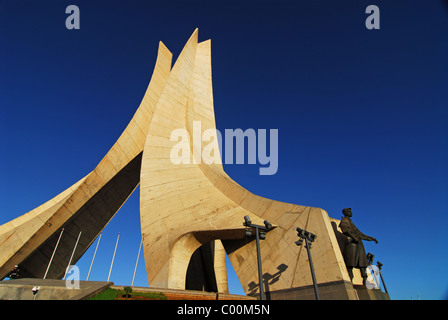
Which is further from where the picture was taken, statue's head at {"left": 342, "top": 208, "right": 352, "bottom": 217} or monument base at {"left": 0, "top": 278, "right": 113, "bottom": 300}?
statue's head at {"left": 342, "top": 208, "right": 352, "bottom": 217}

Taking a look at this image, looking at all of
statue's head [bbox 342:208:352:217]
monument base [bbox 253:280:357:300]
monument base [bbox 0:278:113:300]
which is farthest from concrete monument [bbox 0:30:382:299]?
monument base [bbox 0:278:113:300]

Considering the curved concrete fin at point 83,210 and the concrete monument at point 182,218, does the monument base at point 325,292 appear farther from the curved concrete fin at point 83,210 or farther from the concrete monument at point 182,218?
the curved concrete fin at point 83,210

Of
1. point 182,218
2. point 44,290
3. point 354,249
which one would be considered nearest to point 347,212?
point 354,249

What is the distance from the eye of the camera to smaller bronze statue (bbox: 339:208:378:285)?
815cm

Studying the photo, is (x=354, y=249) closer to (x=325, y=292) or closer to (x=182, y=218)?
(x=325, y=292)

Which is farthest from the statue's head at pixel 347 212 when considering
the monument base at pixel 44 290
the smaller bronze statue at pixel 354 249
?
the monument base at pixel 44 290

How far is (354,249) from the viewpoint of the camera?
825 centimetres

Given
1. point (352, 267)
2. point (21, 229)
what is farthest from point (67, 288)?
point (21, 229)

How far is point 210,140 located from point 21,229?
457 inches

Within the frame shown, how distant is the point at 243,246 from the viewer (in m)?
9.84

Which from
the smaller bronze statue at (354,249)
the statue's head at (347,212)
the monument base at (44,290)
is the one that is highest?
the statue's head at (347,212)

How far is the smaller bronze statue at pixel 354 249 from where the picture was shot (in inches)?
321

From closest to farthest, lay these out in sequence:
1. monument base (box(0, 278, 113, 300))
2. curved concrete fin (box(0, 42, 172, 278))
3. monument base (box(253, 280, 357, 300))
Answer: monument base (box(0, 278, 113, 300))
monument base (box(253, 280, 357, 300))
curved concrete fin (box(0, 42, 172, 278))

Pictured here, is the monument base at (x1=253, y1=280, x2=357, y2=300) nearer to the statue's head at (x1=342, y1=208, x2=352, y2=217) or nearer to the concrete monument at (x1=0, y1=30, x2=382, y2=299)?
the concrete monument at (x1=0, y1=30, x2=382, y2=299)
